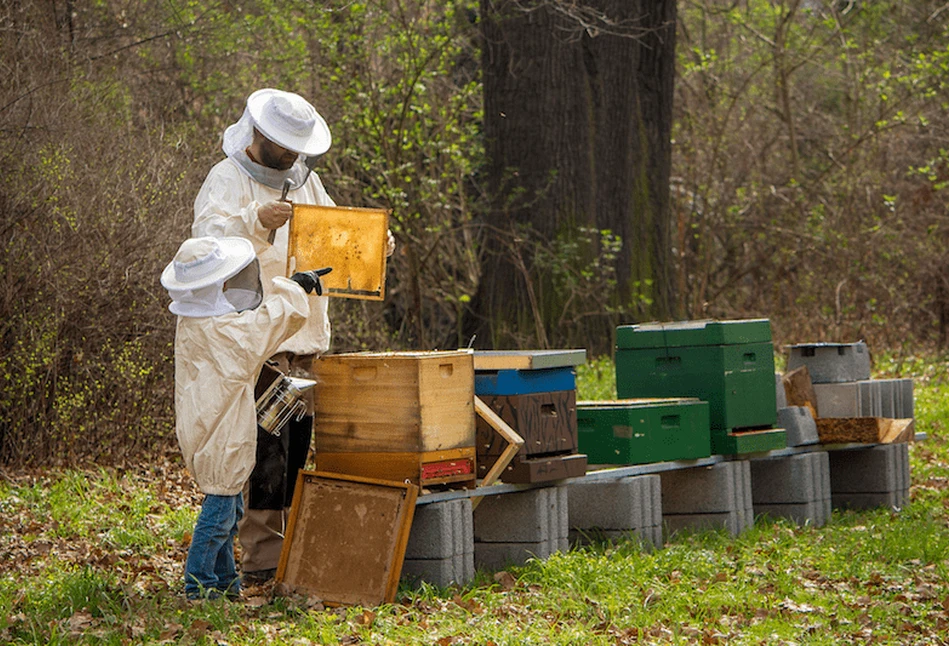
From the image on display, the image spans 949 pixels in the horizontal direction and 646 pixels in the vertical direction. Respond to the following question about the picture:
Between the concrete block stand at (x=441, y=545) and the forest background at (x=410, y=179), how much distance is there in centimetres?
354

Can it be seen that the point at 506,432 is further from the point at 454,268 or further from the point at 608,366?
the point at 454,268

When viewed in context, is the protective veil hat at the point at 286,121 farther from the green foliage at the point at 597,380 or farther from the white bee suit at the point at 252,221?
the green foliage at the point at 597,380

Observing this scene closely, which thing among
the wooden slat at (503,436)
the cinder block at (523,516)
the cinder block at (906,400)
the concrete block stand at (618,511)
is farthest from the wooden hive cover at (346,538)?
the cinder block at (906,400)

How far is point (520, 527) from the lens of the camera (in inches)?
241

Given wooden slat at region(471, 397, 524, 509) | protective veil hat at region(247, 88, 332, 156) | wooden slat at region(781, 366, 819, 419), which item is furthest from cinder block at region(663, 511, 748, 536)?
protective veil hat at region(247, 88, 332, 156)

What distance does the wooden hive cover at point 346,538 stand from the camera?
5.41 meters

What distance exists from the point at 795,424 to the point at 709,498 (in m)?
0.80

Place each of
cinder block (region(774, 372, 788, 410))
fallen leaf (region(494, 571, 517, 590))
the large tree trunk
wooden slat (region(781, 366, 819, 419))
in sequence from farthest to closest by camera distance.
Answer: the large tree trunk → wooden slat (region(781, 366, 819, 419)) → cinder block (region(774, 372, 788, 410)) → fallen leaf (region(494, 571, 517, 590))

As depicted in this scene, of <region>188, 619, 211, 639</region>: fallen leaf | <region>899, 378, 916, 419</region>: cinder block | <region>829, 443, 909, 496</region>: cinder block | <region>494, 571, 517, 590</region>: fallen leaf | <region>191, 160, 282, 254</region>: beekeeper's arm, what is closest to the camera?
<region>188, 619, 211, 639</region>: fallen leaf

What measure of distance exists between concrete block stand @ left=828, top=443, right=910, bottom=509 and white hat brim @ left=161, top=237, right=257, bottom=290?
4.42 metres

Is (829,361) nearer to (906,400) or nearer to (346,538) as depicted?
(906,400)

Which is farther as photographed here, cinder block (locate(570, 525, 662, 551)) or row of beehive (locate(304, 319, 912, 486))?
cinder block (locate(570, 525, 662, 551))

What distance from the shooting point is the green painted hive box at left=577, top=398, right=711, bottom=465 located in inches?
259

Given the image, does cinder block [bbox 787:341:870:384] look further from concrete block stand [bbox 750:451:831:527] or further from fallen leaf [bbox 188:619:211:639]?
fallen leaf [bbox 188:619:211:639]
